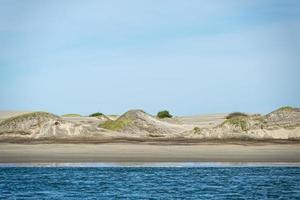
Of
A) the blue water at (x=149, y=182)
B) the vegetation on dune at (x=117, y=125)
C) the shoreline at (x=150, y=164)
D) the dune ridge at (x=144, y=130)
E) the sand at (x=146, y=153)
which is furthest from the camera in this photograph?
the vegetation on dune at (x=117, y=125)

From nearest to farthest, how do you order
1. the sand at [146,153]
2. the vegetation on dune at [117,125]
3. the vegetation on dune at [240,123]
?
the sand at [146,153] < the vegetation on dune at [240,123] < the vegetation on dune at [117,125]

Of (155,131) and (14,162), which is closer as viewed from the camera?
(14,162)

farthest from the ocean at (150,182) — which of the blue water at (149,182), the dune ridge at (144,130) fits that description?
the dune ridge at (144,130)

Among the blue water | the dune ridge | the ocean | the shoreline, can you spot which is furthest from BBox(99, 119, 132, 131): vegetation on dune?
the blue water

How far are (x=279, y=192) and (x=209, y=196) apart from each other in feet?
11.6

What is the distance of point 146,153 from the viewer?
48438 mm

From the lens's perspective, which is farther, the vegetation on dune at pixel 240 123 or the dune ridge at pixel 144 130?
the vegetation on dune at pixel 240 123

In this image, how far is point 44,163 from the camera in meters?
44.5

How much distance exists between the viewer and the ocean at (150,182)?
30438 millimetres

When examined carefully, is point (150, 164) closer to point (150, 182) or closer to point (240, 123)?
point (150, 182)

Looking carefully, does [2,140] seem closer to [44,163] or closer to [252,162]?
[44,163]

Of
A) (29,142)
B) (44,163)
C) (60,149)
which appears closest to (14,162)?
(44,163)

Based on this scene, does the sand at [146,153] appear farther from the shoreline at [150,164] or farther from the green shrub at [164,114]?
the green shrub at [164,114]

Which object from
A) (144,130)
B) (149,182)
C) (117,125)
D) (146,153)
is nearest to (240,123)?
(144,130)
